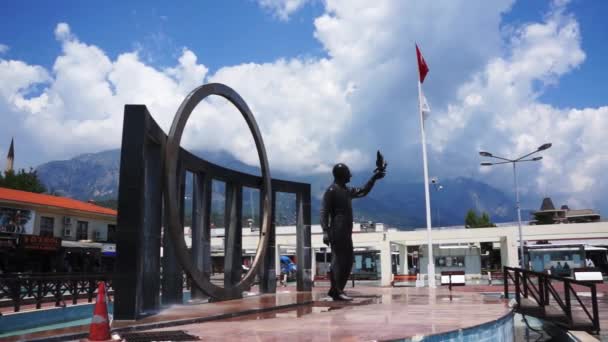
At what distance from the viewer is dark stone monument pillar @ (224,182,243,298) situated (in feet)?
49.4

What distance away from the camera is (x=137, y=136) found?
9219mm

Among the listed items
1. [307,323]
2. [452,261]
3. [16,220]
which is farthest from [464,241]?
[307,323]

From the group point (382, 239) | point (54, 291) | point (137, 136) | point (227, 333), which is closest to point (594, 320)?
point (227, 333)

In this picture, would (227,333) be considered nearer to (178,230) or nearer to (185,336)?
(185,336)

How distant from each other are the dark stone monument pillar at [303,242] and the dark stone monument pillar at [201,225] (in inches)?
158

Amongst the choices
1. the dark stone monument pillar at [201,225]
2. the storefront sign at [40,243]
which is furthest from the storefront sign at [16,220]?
the dark stone monument pillar at [201,225]

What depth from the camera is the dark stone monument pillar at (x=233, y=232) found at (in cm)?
1505

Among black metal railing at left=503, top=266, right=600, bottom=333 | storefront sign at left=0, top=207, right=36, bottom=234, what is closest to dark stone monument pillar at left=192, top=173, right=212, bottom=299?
black metal railing at left=503, top=266, right=600, bottom=333

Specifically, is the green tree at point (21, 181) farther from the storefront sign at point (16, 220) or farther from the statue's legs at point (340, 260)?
the statue's legs at point (340, 260)

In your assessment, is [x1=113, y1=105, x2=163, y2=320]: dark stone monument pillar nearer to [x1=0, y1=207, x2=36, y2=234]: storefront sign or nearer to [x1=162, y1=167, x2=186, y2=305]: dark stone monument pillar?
[x1=162, y1=167, x2=186, y2=305]: dark stone monument pillar

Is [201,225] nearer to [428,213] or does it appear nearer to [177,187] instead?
[177,187]

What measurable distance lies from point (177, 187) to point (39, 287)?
15.4 feet

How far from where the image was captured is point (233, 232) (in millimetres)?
15344

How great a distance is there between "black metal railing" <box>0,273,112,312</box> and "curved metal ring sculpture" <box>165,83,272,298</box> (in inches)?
164
